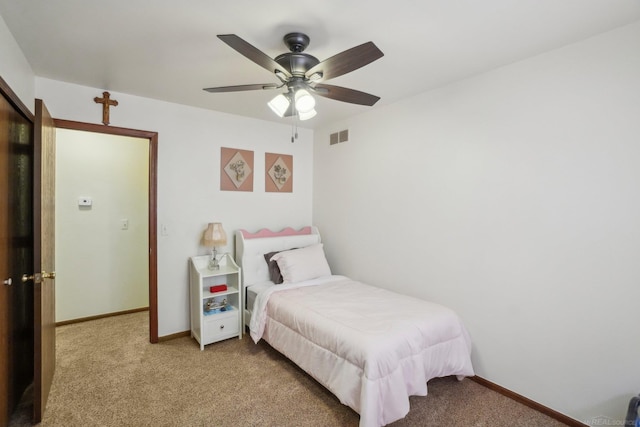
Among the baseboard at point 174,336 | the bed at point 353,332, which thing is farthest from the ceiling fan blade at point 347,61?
the baseboard at point 174,336

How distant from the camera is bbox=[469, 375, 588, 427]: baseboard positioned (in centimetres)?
201

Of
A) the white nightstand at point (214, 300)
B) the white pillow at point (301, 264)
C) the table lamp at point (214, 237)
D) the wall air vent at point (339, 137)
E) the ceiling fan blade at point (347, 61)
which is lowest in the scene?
the white nightstand at point (214, 300)

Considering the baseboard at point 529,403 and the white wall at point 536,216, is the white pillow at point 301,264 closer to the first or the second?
the white wall at point 536,216

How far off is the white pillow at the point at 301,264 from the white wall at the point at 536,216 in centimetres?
80

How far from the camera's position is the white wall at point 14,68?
5.70 ft

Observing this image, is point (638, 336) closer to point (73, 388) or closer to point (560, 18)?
point (560, 18)

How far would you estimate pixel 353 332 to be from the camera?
2090 millimetres

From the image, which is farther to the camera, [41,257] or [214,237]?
[214,237]

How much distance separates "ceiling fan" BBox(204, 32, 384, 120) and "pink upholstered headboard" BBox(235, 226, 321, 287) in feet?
5.69

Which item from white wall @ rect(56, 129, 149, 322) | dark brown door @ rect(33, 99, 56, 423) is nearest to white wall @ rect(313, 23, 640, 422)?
dark brown door @ rect(33, 99, 56, 423)

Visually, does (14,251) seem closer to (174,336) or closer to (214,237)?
(214,237)

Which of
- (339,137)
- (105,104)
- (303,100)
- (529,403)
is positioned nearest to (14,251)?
(105,104)

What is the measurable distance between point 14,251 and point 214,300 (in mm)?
1740

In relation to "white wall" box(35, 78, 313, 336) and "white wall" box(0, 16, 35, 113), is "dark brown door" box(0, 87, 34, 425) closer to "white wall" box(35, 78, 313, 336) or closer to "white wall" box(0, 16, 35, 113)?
"white wall" box(0, 16, 35, 113)
